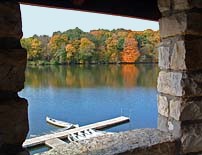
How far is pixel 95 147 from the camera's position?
155 centimetres

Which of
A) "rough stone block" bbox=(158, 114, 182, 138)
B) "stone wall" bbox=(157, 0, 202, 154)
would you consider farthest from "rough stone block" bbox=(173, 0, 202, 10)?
"rough stone block" bbox=(158, 114, 182, 138)

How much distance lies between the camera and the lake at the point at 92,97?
14.2m

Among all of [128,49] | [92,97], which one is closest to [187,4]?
[128,49]

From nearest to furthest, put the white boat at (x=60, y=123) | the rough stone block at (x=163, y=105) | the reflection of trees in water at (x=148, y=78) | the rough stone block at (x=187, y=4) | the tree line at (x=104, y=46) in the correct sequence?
the rough stone block at (x=187, y=4) → the rough stone block at (x=163, y=105) → the tree line at (x=104, y=46) → the white boat at (x=60, y=123) → the reflection of trees in water at (x=148, y=78)

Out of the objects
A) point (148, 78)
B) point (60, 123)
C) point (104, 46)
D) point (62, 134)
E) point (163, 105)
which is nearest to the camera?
point (163, 105)

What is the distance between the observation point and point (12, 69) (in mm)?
1074

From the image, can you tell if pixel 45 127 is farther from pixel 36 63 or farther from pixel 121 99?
pixel 36 63

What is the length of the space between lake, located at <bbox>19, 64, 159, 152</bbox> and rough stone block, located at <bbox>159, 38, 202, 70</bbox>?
1168 cm

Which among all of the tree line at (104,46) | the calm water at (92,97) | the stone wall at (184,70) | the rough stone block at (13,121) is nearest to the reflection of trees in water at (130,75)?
the calm water at (92,97)

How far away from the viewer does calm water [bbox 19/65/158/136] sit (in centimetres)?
1418

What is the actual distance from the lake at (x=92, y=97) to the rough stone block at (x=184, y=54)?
38.3ft

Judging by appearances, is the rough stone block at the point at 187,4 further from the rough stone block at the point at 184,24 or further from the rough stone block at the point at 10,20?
the rough stone block at the point at 10,20

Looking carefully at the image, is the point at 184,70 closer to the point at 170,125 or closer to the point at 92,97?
the point at 170,125

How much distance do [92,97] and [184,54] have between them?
1476cm
